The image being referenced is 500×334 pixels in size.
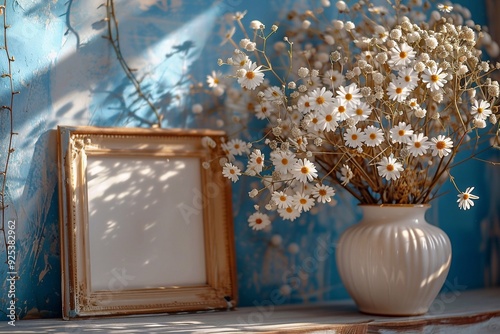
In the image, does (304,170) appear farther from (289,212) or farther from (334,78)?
(334,78)

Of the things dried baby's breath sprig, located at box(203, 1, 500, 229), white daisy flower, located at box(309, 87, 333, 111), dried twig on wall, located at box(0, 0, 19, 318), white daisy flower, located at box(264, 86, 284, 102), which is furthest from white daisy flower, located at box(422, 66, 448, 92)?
dried twig on wall, located at box(0, 0, 19, 318)

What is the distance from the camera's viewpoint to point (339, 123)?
1596 millimetres

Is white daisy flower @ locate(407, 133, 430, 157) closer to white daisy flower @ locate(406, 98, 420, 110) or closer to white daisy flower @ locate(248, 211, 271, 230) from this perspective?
white daisy flower @ locate(406, 98, 420, 110)

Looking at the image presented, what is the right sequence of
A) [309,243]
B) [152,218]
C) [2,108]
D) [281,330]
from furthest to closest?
[309,243], [152,218], [2,108], [281,330]

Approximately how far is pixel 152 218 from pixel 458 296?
0.88 meters

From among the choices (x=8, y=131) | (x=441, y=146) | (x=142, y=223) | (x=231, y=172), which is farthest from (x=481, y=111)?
(x=8, y=131)

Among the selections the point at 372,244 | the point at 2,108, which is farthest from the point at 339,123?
the point at 2,108

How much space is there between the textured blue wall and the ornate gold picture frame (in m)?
0.05

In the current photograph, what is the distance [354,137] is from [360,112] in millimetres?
58

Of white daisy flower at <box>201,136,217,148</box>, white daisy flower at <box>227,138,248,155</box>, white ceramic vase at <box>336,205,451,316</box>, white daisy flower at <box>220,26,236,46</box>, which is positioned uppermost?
white daisy flower at <box>220,26,236,46</box>

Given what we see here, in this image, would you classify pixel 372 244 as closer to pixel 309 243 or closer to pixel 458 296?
pixel 309 243

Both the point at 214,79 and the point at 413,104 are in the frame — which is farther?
→ the point at 214,79

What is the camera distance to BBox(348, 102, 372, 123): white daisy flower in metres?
1.46

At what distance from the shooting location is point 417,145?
1463mm
